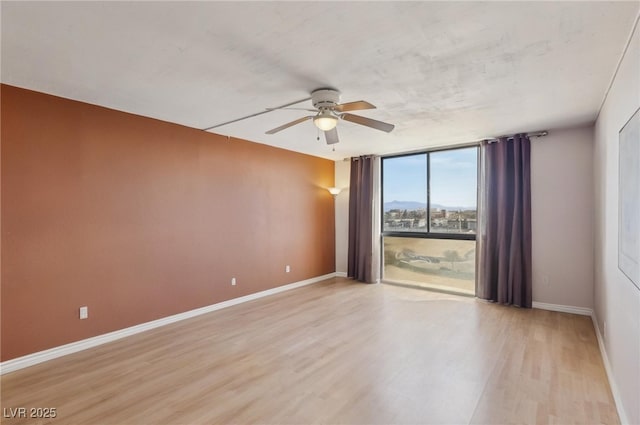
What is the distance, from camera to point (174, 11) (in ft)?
6.05

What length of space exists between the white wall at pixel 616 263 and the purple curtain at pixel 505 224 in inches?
40.6

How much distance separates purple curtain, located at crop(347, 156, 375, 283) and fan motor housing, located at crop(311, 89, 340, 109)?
3.43 meters

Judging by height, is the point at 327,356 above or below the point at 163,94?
below

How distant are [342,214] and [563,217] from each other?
3770 millimetres

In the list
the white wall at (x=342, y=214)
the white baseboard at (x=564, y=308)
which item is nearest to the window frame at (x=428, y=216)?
the white wall at (x=342, y=214)

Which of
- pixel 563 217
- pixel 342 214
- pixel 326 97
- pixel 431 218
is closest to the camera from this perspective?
pixel 326 97

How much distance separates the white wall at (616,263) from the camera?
191 cm

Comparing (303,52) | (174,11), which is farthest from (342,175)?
(174,11)

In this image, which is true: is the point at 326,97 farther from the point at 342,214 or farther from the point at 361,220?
the point at 342,214

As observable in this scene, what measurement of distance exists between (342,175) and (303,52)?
15.0 feet

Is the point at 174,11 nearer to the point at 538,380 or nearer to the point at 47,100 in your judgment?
the point at 47,100

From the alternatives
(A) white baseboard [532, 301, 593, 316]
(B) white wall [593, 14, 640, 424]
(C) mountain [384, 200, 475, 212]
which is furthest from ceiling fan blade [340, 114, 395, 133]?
(A) white baseboard [532, 301, 593, 316]

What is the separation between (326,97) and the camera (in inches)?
114

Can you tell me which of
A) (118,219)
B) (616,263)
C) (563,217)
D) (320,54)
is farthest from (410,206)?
(118,219)
